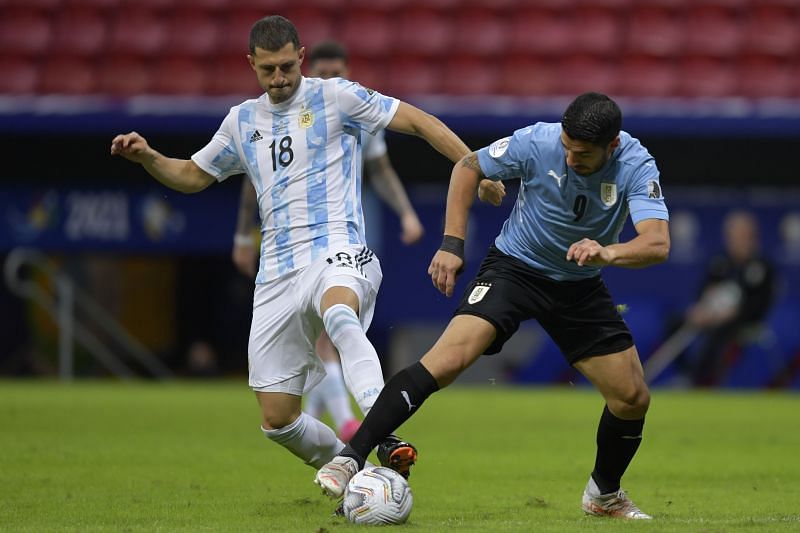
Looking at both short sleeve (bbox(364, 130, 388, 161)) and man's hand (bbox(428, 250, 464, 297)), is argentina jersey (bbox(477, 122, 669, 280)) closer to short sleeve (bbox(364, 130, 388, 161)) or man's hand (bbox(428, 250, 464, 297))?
man's hand (bbox(428, 250, 464, 297))

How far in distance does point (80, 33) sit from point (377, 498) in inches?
526

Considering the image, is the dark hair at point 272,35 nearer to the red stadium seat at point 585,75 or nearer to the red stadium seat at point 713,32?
the red stadium seat at point 585,75

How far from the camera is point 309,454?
6.56m

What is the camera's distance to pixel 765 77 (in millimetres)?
16812

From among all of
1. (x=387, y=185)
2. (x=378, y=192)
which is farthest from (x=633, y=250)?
(x=378, y=192)

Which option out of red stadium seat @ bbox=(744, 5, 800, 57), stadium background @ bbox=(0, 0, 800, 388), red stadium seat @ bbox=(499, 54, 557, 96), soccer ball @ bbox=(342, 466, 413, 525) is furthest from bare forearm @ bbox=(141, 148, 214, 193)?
red stadium seat @ bbox=(744, 5, 800, 57)

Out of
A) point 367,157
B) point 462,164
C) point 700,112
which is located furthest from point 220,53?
point 462,164

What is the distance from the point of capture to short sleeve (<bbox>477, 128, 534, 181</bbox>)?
5812 mm

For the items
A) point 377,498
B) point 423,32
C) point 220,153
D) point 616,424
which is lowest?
point 377,498

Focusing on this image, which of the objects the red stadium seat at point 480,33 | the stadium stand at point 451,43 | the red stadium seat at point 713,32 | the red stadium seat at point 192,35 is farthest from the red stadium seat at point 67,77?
the red stadium seat at point 713,32

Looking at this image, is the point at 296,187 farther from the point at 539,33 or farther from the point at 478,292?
the point at 539,33

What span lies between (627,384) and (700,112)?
8771 millimetres

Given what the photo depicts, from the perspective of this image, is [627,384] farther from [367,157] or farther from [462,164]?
[367,157]

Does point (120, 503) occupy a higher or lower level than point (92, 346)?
higher
